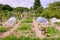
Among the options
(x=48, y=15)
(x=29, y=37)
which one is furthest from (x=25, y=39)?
(x=48, y=15)

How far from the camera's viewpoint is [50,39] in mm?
4645

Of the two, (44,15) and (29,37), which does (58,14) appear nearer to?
(44,15)

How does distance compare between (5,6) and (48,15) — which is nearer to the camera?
(48,15)

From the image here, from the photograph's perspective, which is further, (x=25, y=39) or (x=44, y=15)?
(x=44, y=15)

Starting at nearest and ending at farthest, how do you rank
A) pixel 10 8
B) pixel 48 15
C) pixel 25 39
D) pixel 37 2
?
1. pixel 25 39
2. pixel 48 15
3. pixel 10 8
4. pixel 37 2

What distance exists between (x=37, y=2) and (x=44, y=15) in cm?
791

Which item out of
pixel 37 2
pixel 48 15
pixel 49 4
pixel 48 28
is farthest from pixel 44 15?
pixel 37 2

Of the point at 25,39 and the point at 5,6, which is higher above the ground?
the point at 5,6

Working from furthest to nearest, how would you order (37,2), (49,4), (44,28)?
(37,2) < (49,4) < (44,28)

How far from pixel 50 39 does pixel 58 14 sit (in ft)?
21.1

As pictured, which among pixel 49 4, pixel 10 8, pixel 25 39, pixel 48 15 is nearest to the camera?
pixel 25 39

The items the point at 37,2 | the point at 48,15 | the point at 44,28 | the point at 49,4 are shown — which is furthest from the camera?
the point at 37,2

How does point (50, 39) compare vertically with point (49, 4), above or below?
below

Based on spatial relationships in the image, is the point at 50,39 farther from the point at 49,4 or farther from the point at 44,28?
the point at 49,4
